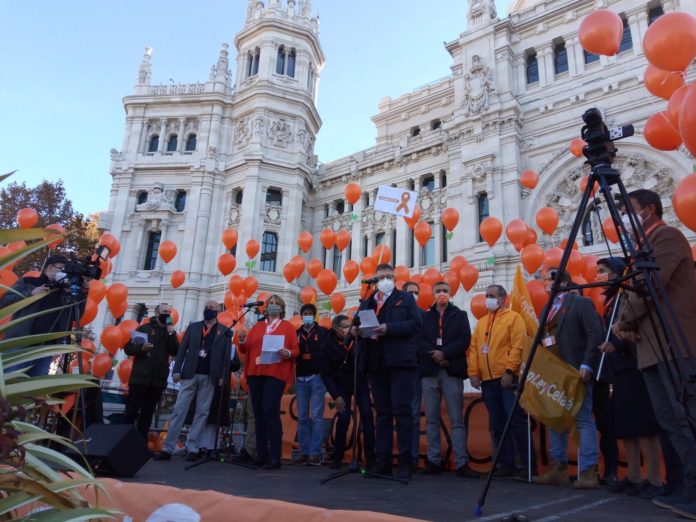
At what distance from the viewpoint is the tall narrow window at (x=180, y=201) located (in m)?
30.2

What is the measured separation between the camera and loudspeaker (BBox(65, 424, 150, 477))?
14.9 feet

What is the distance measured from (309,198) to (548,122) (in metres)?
14.8

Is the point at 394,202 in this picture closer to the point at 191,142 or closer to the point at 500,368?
the point at 500,368

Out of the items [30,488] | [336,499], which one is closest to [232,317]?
[336,499]

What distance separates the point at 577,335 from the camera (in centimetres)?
554

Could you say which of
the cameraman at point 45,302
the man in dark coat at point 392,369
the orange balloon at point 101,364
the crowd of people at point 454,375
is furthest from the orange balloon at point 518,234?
the orange balloon at point 101,364

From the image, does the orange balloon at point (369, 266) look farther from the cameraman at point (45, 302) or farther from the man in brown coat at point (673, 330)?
the man in brown coat at point (673, 330)

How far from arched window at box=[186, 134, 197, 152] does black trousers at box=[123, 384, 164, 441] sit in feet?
87.4

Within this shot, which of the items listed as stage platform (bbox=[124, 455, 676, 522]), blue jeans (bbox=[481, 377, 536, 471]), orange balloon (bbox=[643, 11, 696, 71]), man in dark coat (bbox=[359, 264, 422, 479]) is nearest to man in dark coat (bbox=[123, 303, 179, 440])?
stage platform (bbox=[124, 455, 676, 522])

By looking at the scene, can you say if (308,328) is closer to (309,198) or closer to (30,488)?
(30,488)

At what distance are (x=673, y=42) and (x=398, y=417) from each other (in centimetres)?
550

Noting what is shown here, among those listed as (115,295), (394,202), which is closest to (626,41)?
(394,202)

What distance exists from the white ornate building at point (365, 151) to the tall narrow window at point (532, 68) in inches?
2.9

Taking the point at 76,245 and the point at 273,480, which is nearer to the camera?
the point at 273,480
